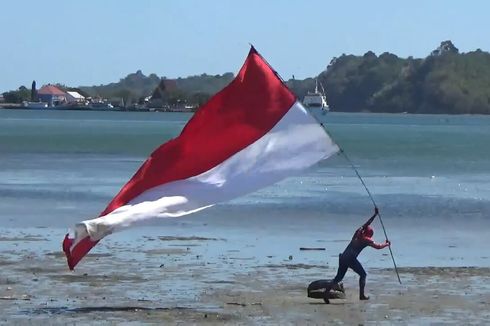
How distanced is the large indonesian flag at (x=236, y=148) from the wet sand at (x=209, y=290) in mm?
1448

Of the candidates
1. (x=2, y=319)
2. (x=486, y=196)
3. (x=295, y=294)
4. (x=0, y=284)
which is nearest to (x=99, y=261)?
(x=0, y=284)

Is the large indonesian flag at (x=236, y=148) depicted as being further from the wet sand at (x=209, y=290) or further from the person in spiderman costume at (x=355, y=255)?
the wet sand at (x=209, y=290)

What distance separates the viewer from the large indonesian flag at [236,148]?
59.6 ft

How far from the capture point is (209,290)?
66.2 feet

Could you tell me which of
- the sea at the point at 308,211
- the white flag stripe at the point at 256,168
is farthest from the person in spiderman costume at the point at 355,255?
the sea at the point at 308,211

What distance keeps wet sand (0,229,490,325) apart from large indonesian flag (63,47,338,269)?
4.75ft

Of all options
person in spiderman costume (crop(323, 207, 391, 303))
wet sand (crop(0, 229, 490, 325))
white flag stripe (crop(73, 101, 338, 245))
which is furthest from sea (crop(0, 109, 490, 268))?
white flag stripe (crop(73, 101, 338, 245))

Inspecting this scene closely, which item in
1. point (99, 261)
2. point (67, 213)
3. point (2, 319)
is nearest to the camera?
point (2, 319)

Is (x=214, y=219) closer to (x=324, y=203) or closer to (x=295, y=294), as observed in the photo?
(x=324, y=203)

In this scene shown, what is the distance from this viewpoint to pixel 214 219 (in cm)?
3195

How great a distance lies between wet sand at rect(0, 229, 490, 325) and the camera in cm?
1789

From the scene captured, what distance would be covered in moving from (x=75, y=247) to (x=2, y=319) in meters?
1.16

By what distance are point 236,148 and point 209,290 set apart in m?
2.54

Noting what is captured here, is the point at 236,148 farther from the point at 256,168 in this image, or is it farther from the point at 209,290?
the point at 209,290
